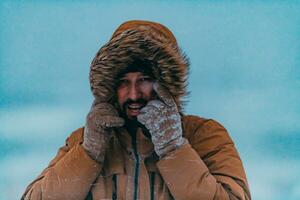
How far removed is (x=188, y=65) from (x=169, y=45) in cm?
9

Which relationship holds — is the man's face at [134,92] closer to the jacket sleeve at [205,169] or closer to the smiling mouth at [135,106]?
the smiling mouth at [135,106]

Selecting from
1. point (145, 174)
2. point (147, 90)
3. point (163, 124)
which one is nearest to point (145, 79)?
point (147, 90)

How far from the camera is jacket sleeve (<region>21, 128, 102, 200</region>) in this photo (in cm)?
209

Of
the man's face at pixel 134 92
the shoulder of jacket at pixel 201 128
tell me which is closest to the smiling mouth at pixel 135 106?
the man's face at pixel 134 92

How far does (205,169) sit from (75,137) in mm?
411

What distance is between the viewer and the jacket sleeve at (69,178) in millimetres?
2094

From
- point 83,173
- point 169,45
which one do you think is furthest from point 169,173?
point 169,45

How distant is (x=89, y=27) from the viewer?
232cm

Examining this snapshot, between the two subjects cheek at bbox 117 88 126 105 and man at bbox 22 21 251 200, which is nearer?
man at bbox 22 21 251 200

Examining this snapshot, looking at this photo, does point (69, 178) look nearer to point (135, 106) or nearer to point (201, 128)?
point (135, 106)

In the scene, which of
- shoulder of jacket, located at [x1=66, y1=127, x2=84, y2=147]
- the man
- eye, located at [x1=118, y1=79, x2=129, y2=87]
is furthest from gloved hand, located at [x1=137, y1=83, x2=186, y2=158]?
shoulder of jacket, located at [x1=66, y1=127, x2=84, y2=147]

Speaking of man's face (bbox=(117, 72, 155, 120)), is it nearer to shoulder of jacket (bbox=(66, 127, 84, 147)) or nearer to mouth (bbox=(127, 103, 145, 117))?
mouth (bbox=(127, 103, 145, 117))

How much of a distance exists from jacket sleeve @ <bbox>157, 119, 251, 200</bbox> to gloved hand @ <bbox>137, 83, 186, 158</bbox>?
0.08 ft

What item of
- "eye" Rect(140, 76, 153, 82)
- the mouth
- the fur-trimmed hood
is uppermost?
the fur-trimmed hood
